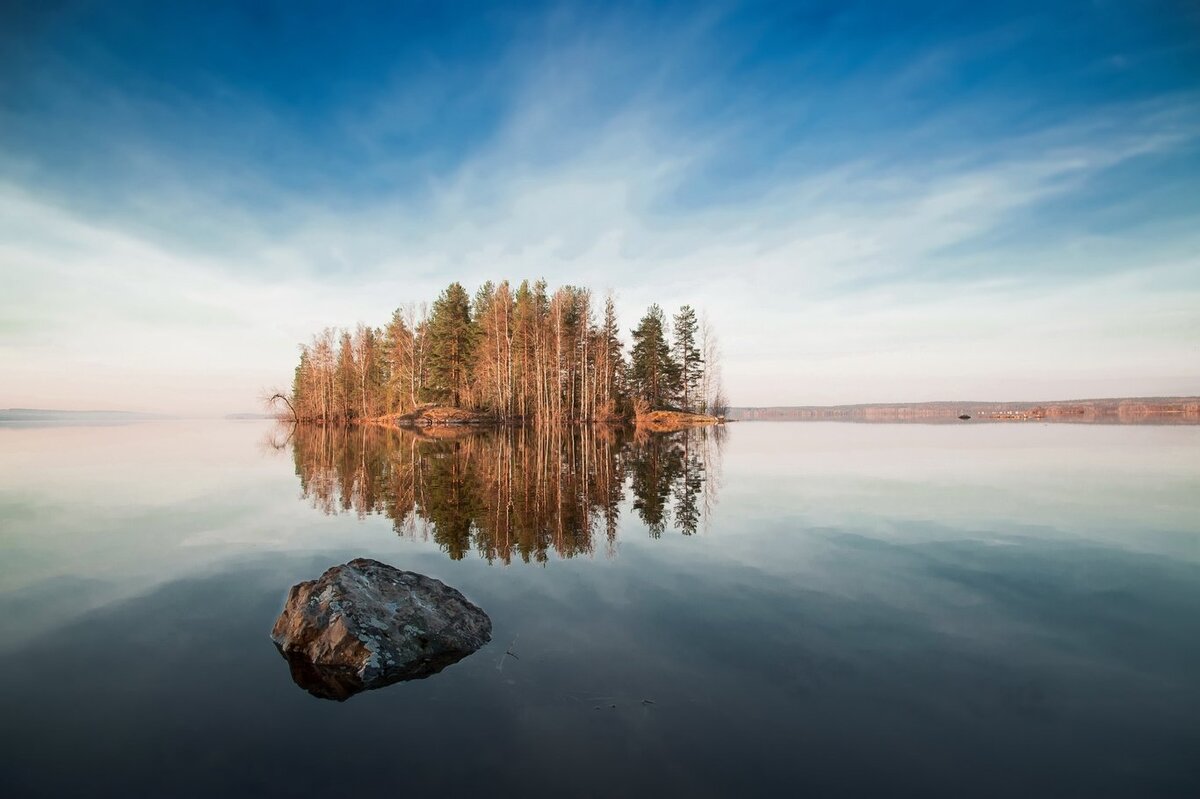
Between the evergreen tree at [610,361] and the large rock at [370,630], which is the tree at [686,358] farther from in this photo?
the large rock at [370,630]

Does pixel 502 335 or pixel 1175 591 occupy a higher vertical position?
pixel 502 335

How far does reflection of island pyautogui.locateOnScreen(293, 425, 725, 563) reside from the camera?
1110cm

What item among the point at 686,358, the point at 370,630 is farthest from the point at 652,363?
the point at 370,630

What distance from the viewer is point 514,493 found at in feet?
51.5

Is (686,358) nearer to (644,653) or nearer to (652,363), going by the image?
(652,363)

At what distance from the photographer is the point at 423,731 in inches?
174

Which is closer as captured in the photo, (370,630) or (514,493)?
(370,630)

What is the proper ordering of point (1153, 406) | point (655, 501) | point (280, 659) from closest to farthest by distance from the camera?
1. point (280, 659)
2. point (655, 501)
3. point (1153, 406)

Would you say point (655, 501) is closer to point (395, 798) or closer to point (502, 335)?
point (395, 798)

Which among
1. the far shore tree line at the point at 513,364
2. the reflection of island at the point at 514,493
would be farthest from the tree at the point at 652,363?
the reflection of island at the point at 514,493

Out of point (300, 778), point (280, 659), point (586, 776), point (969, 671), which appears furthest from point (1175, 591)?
point (280, 659)

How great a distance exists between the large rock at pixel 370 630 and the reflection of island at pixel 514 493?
300cm

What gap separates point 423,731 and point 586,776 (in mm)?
1488

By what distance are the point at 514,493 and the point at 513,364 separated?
51316 millimetres
